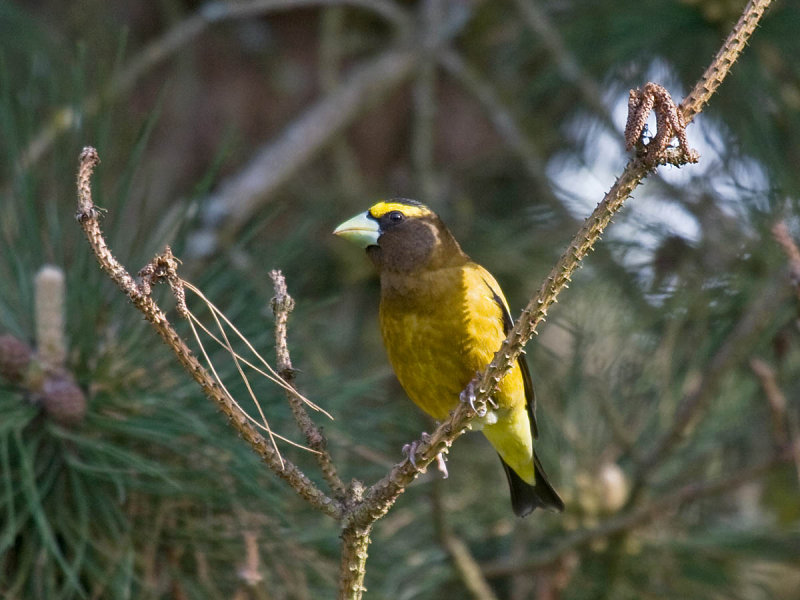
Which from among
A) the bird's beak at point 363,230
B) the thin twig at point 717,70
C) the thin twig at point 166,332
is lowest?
the thin twig at point 166,332

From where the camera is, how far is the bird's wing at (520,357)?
8.86 feet

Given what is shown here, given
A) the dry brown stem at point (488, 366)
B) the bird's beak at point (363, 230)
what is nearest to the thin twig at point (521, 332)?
the dry brown stem at point (488, 366)

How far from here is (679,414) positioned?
296 cm

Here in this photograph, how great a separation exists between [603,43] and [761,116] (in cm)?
72

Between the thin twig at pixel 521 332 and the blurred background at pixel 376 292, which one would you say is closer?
the thin twig at pixel 521 332

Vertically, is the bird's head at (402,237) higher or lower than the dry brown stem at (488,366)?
higher

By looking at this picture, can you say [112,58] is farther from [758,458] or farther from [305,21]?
[758,458]

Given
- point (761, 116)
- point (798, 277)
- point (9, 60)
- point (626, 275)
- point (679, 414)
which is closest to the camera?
point (798, 277)

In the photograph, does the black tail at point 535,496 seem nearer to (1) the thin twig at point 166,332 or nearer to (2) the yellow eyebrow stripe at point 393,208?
(2) the yellow eyebrow stripe at point 393,208

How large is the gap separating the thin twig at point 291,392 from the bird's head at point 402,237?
43.0 inches

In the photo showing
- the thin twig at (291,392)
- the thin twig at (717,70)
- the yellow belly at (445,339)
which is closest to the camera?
the thin twig at (717,70)

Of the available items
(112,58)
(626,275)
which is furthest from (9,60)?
(626,275)

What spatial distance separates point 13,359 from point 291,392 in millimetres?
943

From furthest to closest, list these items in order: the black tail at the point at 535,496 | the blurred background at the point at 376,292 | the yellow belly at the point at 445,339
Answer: the black tail at the point at 535,496 → the yellow belly at the point at 445,339 → the blurred background at the point at 376,292
